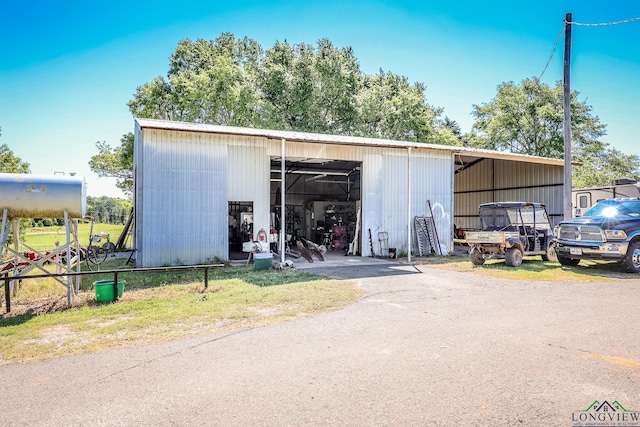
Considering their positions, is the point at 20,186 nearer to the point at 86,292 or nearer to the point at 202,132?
the point at 86,292

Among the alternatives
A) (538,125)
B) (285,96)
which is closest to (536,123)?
(538,125)

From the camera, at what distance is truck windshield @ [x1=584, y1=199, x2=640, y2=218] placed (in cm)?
1216

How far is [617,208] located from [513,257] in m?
3.56

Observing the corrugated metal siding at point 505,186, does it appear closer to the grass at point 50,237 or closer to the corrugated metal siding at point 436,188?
the corrugated metal siding at point 436,188

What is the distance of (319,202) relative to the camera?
22172 mm

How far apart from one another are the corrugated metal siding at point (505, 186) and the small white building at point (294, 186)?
57 millimetres

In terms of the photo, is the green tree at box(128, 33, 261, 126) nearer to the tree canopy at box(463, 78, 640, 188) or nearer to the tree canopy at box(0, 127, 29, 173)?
the tree canopy at box(0, 127, 29, 173)

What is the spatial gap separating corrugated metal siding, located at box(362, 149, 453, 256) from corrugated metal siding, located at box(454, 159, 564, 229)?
6.58 meters

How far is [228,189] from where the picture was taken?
1388 centimetres

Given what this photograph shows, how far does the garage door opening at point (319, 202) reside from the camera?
19969 millimetres

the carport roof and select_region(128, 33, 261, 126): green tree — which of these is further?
select_region(128, 33, 261, 126): green tree

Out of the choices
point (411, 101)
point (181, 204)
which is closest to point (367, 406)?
point (181, 204)

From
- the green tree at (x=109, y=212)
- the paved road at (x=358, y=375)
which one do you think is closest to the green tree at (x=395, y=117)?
the paved road at (x=358, y=375)

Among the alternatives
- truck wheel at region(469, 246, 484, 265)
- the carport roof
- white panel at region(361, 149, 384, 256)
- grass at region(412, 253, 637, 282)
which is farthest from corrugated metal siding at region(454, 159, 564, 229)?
white panel at region(361, 149, 384, 256)
